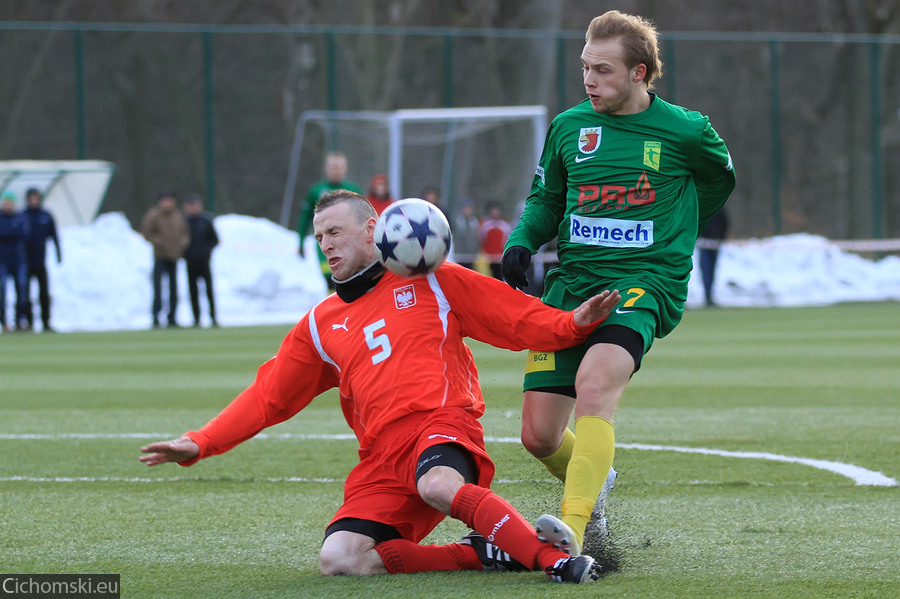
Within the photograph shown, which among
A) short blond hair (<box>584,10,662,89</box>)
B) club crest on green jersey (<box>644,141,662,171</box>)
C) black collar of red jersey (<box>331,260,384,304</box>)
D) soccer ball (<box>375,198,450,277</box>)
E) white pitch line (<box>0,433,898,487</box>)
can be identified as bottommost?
white pitch line (<box>0,433,898,487</box>)

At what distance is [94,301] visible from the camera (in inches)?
848

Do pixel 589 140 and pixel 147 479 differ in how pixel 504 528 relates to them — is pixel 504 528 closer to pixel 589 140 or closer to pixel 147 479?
pixel 589 140

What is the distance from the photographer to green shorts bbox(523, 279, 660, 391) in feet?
14.3

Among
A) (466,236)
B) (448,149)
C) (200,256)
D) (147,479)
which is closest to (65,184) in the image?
(200,256)

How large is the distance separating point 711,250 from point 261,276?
8.01 meters

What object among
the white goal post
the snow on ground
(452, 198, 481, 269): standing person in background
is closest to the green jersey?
the snow on ground

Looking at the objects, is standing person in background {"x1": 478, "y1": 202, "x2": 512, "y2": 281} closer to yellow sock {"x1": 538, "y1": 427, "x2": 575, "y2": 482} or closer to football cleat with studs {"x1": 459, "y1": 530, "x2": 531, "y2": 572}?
yellow sock {"x1": 538, "y1": 427, "x2": 575, "y2": 482}

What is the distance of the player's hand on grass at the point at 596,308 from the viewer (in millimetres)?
4168

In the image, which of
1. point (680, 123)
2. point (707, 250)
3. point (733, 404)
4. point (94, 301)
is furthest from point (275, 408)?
point (707, 250)

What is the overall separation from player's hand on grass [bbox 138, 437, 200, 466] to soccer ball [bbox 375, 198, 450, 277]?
90 centimetres

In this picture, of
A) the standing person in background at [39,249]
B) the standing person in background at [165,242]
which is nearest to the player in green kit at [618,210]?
the standing person in background at [165,242]

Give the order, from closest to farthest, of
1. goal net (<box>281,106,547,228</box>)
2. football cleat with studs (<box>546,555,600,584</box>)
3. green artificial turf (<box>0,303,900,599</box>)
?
football cleat with studs (<box>546,555,600,584</box>) < green artificial turf (<box>0,303,900,599</box>) < goal net (<box>281,106,547,228</box>)

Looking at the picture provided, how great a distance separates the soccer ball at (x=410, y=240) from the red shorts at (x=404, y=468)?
499 millimetres

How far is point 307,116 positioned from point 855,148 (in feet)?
43.4
